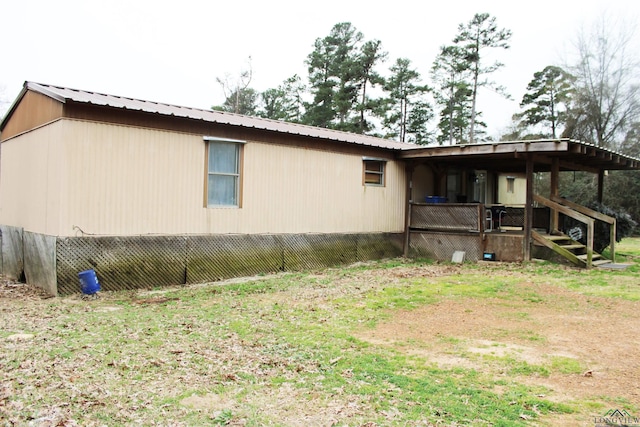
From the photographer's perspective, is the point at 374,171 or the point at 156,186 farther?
the point at 374,171

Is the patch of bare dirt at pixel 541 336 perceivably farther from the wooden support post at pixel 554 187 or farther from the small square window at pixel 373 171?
the small square window at pixel 373 171

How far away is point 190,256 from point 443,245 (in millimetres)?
6800

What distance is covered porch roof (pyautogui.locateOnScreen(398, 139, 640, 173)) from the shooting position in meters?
10.3

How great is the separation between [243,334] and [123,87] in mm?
32690

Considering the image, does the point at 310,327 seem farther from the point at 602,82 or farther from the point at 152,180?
the point at 602,82

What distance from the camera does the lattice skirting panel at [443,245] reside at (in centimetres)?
1216

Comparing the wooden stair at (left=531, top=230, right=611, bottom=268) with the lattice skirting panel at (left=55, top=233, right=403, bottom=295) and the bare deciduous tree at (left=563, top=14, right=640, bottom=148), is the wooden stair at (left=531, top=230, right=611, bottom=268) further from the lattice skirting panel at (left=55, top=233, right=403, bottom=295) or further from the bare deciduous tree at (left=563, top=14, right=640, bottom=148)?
the bare deciduous tree at (left=563, top=14, right=640, bottom=148)

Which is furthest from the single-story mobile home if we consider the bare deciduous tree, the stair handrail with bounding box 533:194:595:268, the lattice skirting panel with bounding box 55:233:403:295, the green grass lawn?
the bare deciduous tree

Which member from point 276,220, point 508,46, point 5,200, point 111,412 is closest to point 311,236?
point 276,220

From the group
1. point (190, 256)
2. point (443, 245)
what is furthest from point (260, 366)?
point (443, 245)

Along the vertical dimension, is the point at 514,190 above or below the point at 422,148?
below

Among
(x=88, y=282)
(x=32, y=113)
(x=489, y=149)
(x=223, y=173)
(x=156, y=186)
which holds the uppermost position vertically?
(x=32, y=113)

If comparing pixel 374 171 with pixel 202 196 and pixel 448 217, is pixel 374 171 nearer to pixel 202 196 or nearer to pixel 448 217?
pixel 448 217

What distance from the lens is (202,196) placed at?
9336 millimetres
